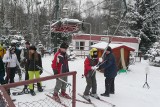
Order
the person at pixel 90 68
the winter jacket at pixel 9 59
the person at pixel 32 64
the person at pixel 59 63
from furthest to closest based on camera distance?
the winter jacket at pixel 9 59 → the person at pixel 32 64 → the person at pixel 90 68 → the person at pixel 59 63

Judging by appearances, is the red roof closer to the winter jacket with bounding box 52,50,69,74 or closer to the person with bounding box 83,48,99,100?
the person with bounding box 83,48,99,100

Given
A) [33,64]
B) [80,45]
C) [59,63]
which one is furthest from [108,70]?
[80,45]

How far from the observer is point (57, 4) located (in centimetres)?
987

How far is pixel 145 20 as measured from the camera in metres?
26.7

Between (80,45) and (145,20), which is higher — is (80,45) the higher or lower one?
the lower one

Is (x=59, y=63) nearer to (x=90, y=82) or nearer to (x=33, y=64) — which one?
(x=33, y=64)

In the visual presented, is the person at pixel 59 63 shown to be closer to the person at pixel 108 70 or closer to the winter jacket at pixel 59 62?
the winter jacket at pixel 59 62

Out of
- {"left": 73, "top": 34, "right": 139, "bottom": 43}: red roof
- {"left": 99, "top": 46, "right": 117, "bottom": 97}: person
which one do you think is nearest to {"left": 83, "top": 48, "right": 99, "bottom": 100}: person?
{"left": 99, "top": 46, "right": 117, "bottom": 97}: person

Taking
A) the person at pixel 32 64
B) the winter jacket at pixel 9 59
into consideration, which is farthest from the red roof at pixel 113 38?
the person at pixel 32 64

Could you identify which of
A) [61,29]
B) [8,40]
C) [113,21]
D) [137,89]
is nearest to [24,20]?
[113,21]

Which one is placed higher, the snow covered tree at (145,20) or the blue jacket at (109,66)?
the snow covered tree at (145,20)

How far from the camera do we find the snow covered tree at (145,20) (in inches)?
1046

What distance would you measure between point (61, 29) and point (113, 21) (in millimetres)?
25309

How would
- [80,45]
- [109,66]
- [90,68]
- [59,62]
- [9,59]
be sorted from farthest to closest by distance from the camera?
1. [80,45]
2. [9,59]
3. [109,66]
4. [90,68]
5. [59,62]
